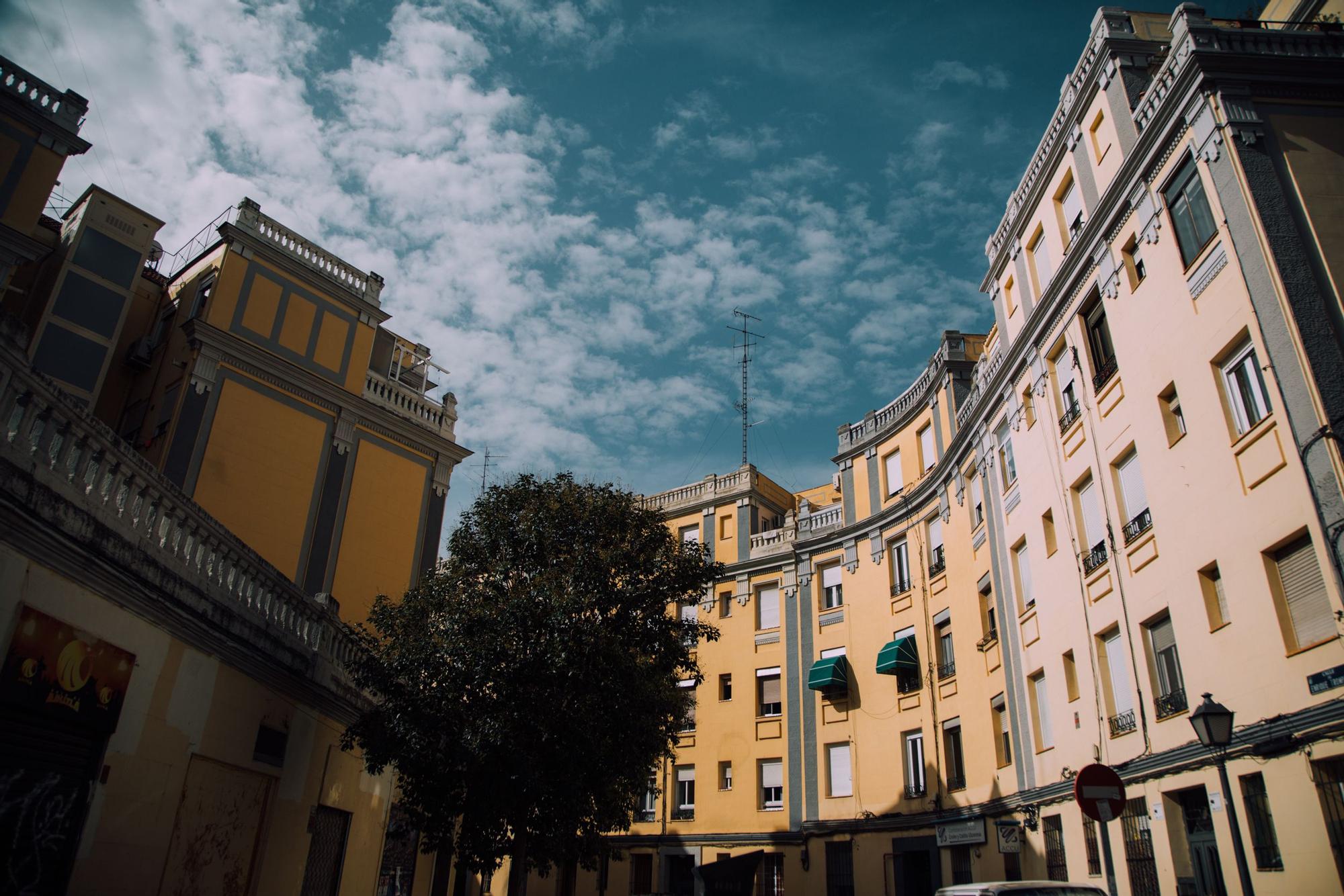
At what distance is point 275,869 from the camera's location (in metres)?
13.3

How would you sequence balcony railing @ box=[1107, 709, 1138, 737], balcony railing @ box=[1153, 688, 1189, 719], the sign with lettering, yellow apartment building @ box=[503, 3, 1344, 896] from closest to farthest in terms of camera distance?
the sign with lettering, yellow apartment building @ box=[503, 3, 1344, 896], balcony railing @ box=[1153, 688, 1189, 719], balcony railing @ box=[1107, 709, 1138, 737]

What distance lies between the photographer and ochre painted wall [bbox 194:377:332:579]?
22.5 metres

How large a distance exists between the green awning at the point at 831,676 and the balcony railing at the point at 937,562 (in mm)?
5008

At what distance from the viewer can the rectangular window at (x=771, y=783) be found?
31.4m

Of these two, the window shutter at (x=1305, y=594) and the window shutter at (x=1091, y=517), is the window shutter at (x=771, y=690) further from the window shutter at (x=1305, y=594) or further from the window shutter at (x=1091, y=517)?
the window shutter at (x=1305, y=594)

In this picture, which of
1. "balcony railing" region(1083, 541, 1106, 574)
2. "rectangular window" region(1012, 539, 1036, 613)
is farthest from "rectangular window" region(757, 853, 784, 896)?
"balcony railing" region(1083, 541, 1106, 574)

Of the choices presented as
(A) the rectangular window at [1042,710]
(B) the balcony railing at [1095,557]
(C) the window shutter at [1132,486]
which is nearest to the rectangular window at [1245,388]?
(C) the window shutter at [1132,486]

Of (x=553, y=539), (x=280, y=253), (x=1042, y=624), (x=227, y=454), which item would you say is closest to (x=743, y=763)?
(x=1042, y=624)

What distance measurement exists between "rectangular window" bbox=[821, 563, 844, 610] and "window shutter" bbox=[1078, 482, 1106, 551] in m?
14.4

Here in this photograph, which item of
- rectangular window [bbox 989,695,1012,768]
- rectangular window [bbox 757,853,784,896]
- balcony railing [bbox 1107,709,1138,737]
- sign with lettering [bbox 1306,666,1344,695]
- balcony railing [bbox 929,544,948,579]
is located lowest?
rectangular window [bbox 757,853,784,896]

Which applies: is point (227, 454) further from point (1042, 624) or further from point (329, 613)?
point (1042, 624)

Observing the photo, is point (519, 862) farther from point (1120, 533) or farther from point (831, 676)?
point (831, 676)

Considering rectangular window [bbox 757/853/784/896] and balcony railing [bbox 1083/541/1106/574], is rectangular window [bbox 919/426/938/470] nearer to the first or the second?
balcony railing [bbox 1083/541/1106/574]

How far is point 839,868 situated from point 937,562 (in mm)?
10124
